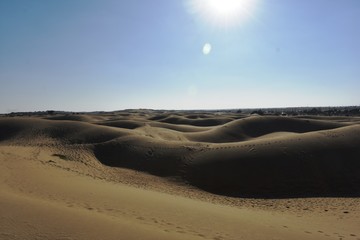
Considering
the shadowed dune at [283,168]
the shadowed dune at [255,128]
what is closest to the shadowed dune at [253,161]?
the shadowed dune at [283,168]

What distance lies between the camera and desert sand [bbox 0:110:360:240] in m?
8.89

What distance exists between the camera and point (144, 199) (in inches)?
513

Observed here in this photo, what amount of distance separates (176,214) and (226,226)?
5.60 ft

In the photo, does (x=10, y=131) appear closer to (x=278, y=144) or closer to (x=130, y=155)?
(x=130, y=155)

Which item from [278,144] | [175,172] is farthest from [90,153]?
[278,144]

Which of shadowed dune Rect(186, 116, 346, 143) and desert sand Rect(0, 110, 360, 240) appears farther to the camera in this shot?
shadowed dune Rect(186, 116, 346, 143)

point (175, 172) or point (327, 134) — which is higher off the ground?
point (327, 134)

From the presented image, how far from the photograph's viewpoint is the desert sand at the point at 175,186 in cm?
889

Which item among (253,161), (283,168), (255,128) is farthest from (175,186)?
(255,128)

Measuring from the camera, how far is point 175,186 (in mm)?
19938

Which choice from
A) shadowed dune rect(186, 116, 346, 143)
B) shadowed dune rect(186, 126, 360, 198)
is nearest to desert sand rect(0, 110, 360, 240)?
shadowed dune rect(186, 126, 360, 198)

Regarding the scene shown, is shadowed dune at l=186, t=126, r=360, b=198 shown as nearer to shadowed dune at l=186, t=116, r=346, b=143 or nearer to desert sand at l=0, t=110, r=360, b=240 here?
desert sand at l=0, t=110, r=360, b=240

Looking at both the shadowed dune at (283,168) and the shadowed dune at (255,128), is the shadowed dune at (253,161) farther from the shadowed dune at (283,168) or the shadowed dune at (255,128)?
the shadowed dune at (255,128)

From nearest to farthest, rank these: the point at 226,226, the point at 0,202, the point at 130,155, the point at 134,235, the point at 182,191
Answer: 1. the point at 134,235
2. the point at 0,202
3. the point at 226,226
4. the point at 182,191
5. the point at 130,155
